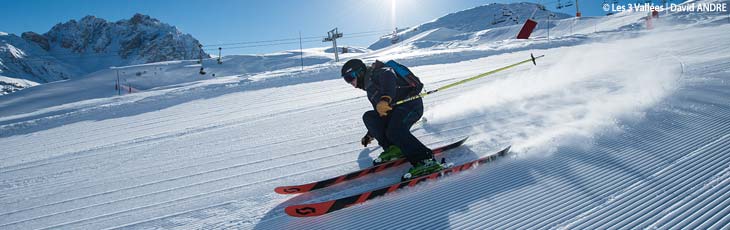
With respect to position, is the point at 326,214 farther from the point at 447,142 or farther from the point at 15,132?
the point at 15,132

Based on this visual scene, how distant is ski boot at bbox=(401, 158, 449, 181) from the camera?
346cm

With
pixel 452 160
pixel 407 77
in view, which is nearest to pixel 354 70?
pixel 407 77

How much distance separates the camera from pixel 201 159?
5.05 metres

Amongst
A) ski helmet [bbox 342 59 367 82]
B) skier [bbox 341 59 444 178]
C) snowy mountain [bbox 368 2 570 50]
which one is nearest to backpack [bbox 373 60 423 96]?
skier [bbox 341 59 444 178]

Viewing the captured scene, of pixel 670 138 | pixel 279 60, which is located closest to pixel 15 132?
pixel 670 138

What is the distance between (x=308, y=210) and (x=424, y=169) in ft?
3.65

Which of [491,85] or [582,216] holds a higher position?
[491,85]

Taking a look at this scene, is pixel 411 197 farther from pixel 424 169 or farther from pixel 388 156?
pixel 388 156

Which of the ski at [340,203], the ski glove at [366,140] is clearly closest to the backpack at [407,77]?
the ski glove at [366,140]

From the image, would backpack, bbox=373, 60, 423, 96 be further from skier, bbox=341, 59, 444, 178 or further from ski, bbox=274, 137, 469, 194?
ski, bbox=274, 137, 469, 194

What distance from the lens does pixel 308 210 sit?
2.95m

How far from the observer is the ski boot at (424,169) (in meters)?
3.46

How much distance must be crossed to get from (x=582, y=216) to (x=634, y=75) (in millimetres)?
5854

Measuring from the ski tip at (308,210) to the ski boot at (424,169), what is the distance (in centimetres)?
79
